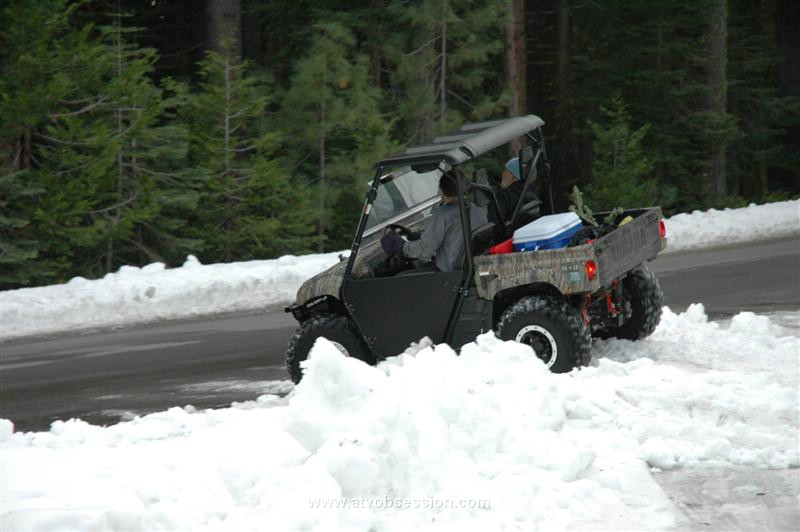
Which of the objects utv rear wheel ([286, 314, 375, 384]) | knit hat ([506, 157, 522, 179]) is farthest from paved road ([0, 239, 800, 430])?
knit hat ([506, 157, 522, 179])

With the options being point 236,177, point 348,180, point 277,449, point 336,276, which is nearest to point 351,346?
point 336,276

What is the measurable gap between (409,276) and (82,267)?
10.3 metres

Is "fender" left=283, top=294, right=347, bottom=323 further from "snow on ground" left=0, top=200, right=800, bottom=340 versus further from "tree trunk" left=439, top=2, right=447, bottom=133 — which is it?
"tree trunk" left=439, top=2, right=447, bottom=133

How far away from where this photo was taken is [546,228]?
912 cm

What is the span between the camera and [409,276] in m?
9.17

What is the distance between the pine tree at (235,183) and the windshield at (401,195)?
Answer: 9432 mm

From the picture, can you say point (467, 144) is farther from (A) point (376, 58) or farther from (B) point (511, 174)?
(A) point (376, 58)

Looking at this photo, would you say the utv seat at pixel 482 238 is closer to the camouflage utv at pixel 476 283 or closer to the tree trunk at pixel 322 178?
the camouflage utv at pixel 476 283

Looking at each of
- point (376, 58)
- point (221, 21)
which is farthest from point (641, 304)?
point (376, 58)

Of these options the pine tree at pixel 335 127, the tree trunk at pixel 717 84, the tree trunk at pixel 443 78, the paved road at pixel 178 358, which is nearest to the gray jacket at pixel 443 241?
the paved road at pixel 178 358

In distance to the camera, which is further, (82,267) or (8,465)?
(82,267)

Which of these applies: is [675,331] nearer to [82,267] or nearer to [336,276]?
[336,276]

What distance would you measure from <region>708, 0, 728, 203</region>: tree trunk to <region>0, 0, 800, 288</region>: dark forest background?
0.05m

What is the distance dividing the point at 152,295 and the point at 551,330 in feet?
24.6
